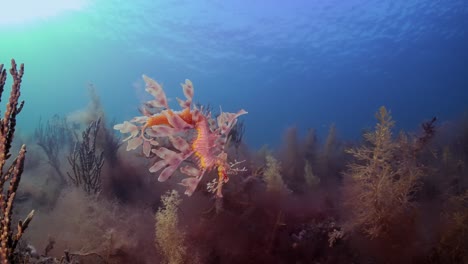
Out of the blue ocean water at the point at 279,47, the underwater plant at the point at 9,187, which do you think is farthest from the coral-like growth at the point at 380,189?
the blue ocean water at the point at 279,47

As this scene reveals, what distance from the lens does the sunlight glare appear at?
3206cm

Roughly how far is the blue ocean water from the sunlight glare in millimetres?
408

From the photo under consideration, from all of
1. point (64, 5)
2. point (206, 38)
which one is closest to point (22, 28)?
point (64, 5)

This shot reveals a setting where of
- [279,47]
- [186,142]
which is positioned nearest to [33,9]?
[279,47]

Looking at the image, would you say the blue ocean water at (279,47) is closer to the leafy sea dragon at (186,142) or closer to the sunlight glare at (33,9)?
the sunlight glare at (33,9)

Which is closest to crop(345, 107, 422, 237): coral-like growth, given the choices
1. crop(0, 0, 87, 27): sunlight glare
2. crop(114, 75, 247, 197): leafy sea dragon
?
crop(114, 75, 247, 197): leafy sea dragon

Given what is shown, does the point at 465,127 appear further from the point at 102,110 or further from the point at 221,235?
the point at 102,110

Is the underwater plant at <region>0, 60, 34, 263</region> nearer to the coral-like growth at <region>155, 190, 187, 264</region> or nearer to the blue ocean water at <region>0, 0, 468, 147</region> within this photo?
the coral-like growth at <region>155, 190, 187, 264</region>

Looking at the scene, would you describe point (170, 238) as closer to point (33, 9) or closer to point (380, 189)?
point (380, 189)

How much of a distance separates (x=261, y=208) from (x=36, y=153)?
9862mm

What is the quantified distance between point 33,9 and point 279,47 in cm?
2906

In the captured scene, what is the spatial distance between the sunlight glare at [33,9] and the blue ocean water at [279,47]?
0.41 metres

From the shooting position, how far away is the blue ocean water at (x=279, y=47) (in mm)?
27438

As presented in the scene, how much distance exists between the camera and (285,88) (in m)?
66.6
